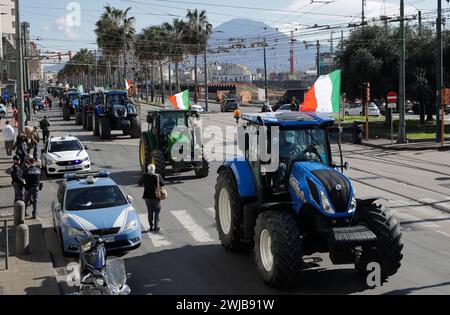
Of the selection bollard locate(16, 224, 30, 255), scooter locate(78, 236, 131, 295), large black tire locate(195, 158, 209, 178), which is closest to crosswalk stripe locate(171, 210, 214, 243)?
bollard locate(16, 224, 30, 255)

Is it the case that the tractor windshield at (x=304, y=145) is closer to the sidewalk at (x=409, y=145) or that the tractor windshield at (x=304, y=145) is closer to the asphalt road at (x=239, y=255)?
the asphalt road at (x=239, y=255)

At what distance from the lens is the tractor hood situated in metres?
9.30

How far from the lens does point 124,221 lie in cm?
1193

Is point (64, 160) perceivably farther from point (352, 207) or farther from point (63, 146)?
point (352, 207)

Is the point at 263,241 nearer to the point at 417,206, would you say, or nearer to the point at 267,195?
the point at 267,195

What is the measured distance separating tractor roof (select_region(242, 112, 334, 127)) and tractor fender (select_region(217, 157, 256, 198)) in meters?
1.03

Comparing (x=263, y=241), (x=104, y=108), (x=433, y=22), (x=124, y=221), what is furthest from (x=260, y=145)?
(x=433, y=22)

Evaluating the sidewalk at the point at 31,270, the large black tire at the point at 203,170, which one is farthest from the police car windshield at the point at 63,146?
the sidewalk at the point at 31,270

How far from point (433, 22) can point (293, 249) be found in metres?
37.2

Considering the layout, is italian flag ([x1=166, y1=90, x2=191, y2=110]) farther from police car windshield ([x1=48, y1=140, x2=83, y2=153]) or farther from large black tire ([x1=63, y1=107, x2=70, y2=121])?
large black tire ([x1=63, y1=107, x2=70, y2=121])

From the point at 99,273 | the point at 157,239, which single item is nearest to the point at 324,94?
the point at 157,239

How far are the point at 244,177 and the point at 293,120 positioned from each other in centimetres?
155

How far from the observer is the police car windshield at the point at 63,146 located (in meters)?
23.1
